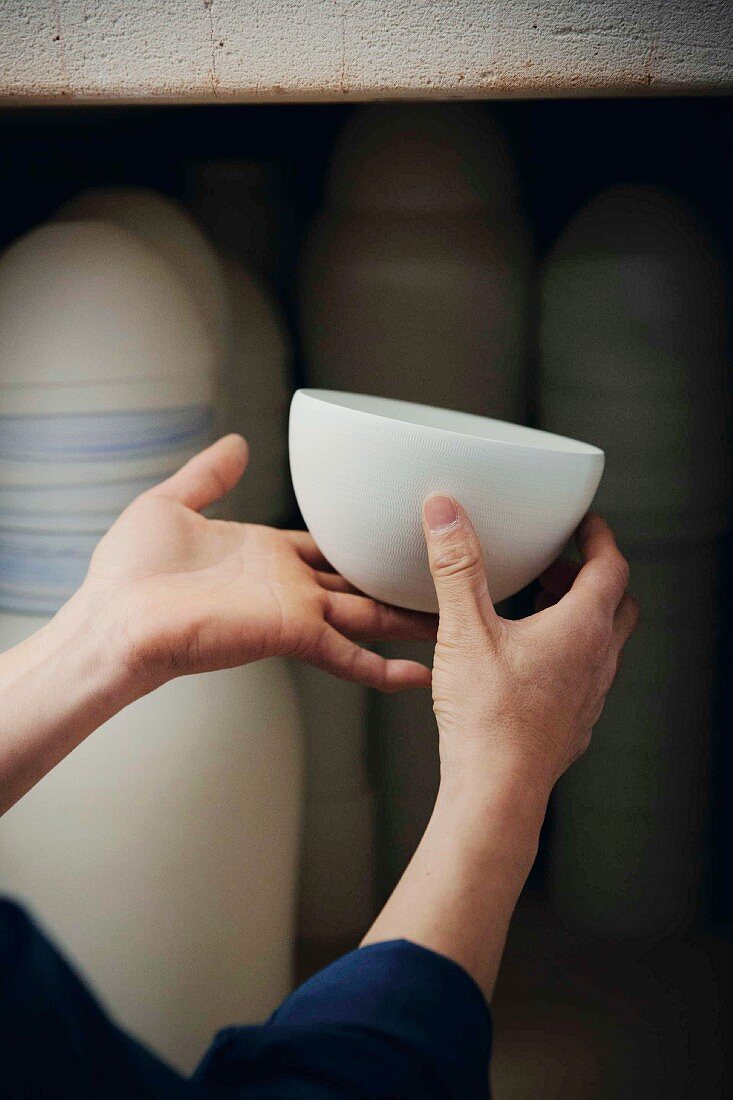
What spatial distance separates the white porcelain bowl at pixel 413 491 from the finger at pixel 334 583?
0.08m

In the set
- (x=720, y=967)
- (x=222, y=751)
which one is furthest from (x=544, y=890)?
(x=222, y=751)

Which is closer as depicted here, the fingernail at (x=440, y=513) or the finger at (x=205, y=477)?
the fingernail at (x=440, y=513)

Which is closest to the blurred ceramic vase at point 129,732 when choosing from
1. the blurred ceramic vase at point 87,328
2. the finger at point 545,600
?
the blurred ceramic vase at point 87,328

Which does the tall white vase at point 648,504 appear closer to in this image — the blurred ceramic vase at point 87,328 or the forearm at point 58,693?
the blurred ceramic vase at point 87,328

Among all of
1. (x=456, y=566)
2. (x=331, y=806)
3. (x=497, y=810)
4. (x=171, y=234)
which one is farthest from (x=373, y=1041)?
(x=171, y=234)

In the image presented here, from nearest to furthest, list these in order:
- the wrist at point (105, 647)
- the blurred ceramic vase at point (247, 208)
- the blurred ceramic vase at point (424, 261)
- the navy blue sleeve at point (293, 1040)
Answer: the navy blue sleeve at point (293, 1040) < the wrist at point (105, 647) < the blurred ceramic vase at point (424, 261) < the blurred ceramic vase at point (247, 208)

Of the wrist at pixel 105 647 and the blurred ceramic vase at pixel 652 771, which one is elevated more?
the wrist at pixel 105 647

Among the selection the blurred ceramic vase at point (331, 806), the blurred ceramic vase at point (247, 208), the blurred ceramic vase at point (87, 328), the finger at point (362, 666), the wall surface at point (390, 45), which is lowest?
the blurred ceramic vase at point (331, 806)

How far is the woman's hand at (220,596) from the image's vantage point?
0.65 m

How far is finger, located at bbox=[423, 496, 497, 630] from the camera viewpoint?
0.54 meters

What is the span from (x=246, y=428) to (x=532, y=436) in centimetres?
30

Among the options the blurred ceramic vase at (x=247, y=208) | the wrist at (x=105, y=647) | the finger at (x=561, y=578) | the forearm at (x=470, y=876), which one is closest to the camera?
the forearm at (x=470, y=876)

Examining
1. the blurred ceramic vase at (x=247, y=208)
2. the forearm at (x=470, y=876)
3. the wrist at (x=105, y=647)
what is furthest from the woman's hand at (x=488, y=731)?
the blurred ceramic vase at (x=247, y=208)

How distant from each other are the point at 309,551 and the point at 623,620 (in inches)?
10.6
